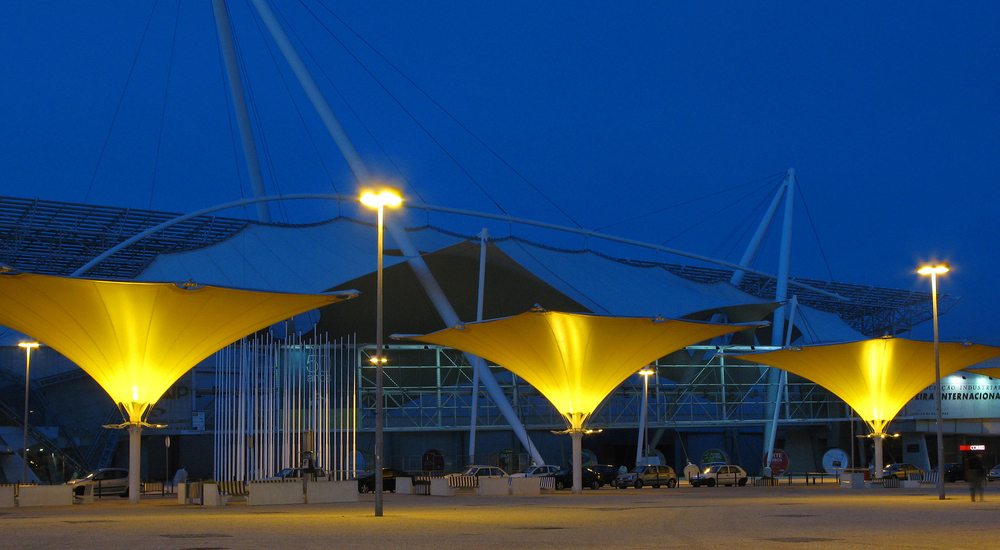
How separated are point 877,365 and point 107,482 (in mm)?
34037

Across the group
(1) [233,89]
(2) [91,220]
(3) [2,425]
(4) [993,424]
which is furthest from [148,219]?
(4) [993,424]

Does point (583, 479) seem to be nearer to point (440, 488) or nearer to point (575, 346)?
point (440, 488)

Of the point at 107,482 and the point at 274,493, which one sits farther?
the point at 107,482

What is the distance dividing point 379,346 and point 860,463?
5957 centimetres

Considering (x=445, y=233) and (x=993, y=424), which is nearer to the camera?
(x=445, y=233)

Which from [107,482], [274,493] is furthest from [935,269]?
[107,482]

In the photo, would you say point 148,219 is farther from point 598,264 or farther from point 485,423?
point 598,264

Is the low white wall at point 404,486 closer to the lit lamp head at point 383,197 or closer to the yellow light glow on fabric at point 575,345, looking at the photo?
the yellow light glow on fabric at point 575,345

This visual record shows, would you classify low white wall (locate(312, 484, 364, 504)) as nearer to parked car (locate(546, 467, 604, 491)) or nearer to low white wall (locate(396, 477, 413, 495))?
low white wall (locate(396, 477, 413, 495))

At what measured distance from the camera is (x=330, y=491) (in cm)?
3041

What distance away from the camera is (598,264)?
205 feet

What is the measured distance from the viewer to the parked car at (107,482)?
38300 millimetres

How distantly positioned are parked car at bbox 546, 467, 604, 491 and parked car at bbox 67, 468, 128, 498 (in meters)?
18.4

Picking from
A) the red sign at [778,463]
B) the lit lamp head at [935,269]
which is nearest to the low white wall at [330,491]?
the lit lamp head at [935,269]
